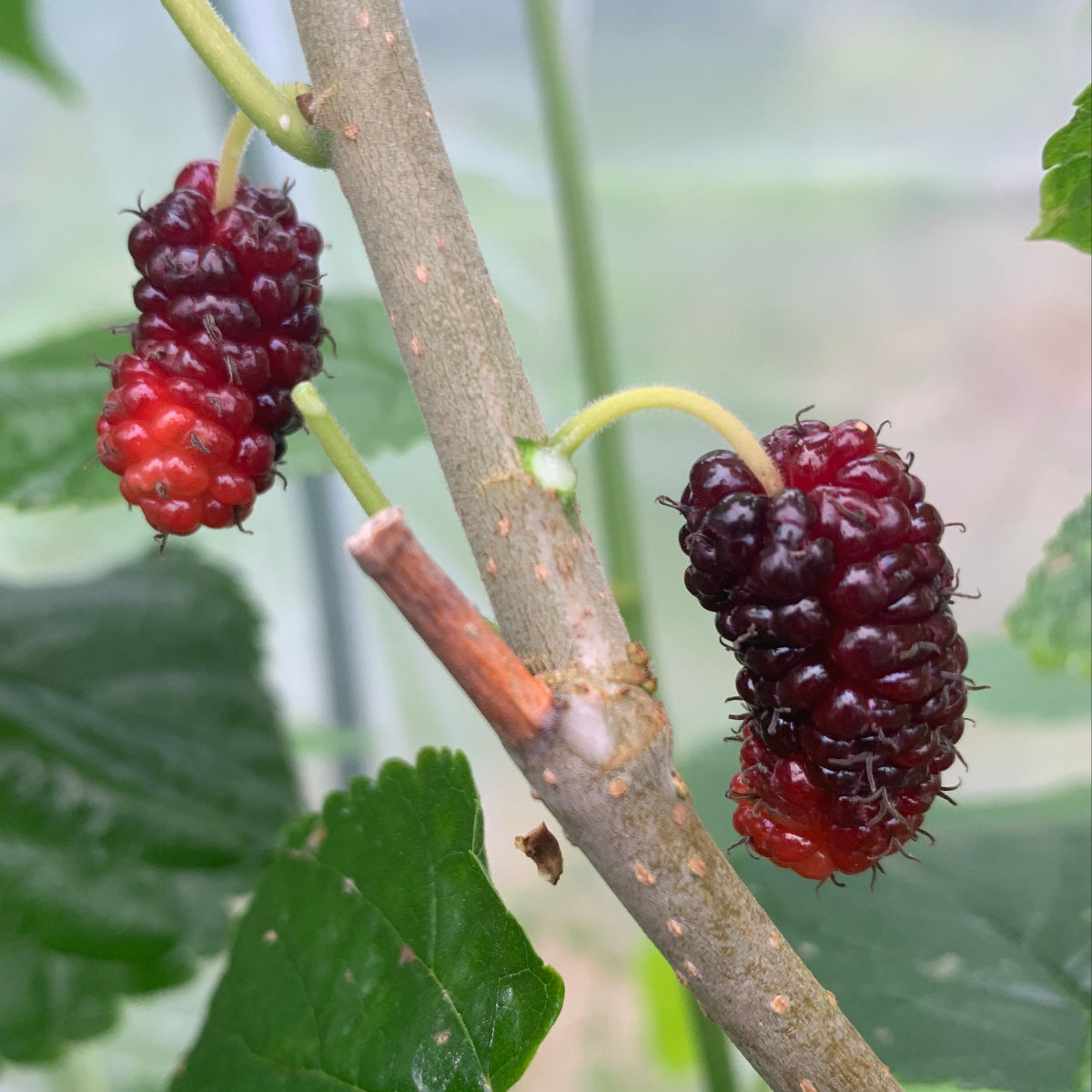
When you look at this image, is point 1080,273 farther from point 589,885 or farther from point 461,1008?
point 461,1008

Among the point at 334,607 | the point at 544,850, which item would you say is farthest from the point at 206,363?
the point at 334,607

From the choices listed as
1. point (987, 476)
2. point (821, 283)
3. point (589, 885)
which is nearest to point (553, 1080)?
point (589, 885)

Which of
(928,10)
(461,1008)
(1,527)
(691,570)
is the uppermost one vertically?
(928,10)

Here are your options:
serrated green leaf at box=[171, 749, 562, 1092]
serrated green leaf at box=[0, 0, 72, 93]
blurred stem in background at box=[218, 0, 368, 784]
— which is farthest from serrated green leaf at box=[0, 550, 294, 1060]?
blurred stem in background at box=[218, 0, 368, 784]

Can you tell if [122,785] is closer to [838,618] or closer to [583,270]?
[583,270]

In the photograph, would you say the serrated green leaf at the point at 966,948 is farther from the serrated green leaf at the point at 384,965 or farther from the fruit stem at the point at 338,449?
the fruit stem at the point at 338,449

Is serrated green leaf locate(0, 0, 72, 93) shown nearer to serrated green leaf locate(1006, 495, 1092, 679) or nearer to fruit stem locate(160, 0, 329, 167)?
fruit stem locate(160, 0, 329, 167)
